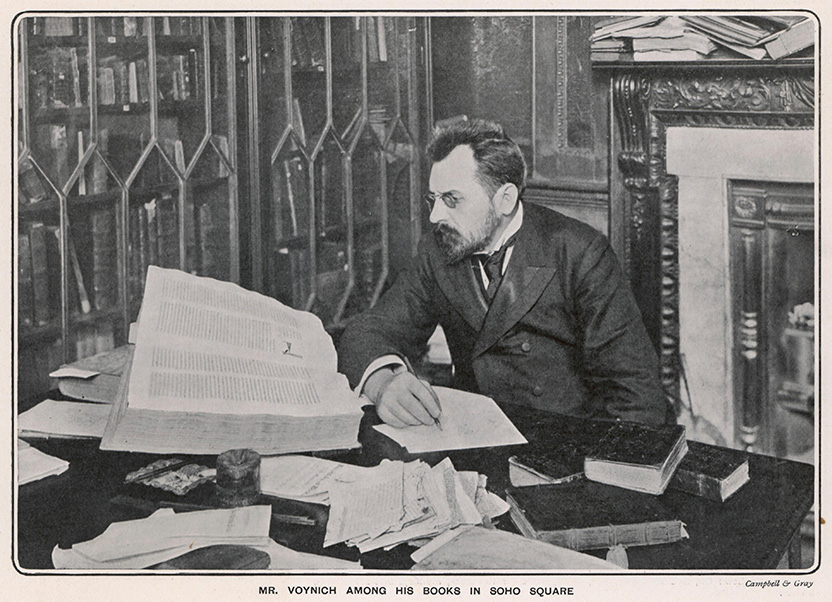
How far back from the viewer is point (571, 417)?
5.03 ft

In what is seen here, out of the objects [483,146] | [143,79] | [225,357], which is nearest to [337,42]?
[143,79]

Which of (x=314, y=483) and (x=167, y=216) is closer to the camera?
(x=314, y=483)

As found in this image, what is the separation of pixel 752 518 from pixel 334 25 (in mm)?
2049

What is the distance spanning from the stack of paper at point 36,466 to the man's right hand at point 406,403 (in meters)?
0.52

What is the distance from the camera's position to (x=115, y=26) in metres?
2.28

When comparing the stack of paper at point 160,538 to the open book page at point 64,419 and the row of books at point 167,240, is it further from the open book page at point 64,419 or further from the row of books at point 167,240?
the row of books at point 167,240

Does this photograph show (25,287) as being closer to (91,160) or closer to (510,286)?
(91,160)

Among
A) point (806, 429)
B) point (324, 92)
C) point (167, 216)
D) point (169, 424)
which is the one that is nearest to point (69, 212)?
point (167, 216)

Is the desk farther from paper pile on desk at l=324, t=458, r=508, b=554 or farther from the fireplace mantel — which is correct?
the fireplace mantel

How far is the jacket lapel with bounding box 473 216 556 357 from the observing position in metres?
1.98

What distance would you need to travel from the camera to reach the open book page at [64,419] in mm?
1491

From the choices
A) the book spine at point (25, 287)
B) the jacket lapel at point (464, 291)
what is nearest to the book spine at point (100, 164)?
the book spine at point (25, 287)

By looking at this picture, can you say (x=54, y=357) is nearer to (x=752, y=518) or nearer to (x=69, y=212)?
(x=69, y=212)

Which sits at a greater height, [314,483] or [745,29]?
[745,29]
